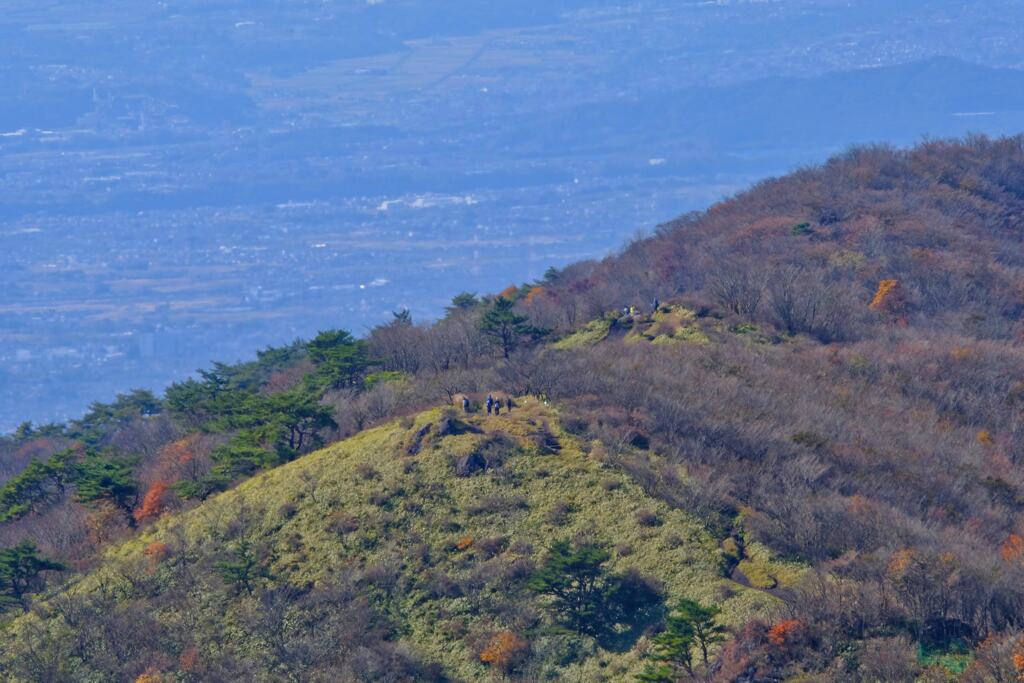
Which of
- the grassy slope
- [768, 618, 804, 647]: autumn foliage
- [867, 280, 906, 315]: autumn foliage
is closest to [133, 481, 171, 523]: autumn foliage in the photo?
the grassy slope

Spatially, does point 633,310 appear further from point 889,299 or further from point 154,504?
point 154,504

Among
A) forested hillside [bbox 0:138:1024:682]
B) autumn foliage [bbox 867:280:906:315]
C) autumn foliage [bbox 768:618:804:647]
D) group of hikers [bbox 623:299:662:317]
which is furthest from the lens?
autumn foliage [bbox 867:280:906:315]

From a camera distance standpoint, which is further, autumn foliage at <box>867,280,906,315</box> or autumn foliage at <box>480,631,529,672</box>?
autumn foliage at <box>867,280,906,315</box>

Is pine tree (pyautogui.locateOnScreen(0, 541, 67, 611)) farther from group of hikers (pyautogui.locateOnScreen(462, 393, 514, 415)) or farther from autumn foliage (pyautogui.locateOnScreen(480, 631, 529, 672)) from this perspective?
autumn foliage (pyautogui.locateOnScreen(480, 631, 529, 672))

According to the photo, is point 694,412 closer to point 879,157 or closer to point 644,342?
point 644,342

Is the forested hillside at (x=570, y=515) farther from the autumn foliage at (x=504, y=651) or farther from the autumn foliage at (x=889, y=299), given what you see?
the autumn foliage at (x=889, y=299)

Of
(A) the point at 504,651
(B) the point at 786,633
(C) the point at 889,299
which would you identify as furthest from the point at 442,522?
(C) the point at 889,299
